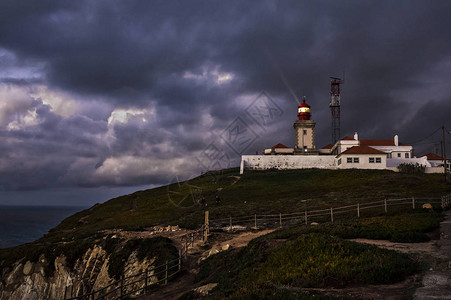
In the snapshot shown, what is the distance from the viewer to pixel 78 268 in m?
30.6

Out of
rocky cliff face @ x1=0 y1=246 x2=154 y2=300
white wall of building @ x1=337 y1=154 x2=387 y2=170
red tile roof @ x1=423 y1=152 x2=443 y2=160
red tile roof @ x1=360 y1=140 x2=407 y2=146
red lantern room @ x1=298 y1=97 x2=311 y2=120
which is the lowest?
rocky cliff face @ x1=0 y1=246 x2=154 y2=300

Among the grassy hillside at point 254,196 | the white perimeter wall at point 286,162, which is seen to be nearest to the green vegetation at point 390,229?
the grassy hillside at point 254,196

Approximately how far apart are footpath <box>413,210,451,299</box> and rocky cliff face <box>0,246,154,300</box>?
22166 millimetres

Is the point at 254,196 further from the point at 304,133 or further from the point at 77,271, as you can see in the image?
the point at 304,133

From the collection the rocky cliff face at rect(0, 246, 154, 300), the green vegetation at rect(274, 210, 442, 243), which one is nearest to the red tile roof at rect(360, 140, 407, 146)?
the green vegetation at rect(274, 210, 442, 243)

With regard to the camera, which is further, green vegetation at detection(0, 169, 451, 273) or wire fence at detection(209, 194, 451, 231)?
green vegetation at detection(0, 169, 451, 273)

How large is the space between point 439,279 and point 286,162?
269ft

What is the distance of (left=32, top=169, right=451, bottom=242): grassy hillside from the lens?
46.2m

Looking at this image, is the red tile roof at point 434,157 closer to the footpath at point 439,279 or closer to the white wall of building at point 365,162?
the white wall of building at point 365,162

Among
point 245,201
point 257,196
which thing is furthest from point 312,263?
point 257,196

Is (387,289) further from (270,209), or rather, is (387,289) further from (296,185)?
(296,185)

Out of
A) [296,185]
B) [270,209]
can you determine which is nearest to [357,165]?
[296,185]

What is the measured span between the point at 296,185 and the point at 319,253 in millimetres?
54475

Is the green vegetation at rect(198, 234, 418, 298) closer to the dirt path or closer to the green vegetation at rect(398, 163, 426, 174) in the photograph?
the dirt path
